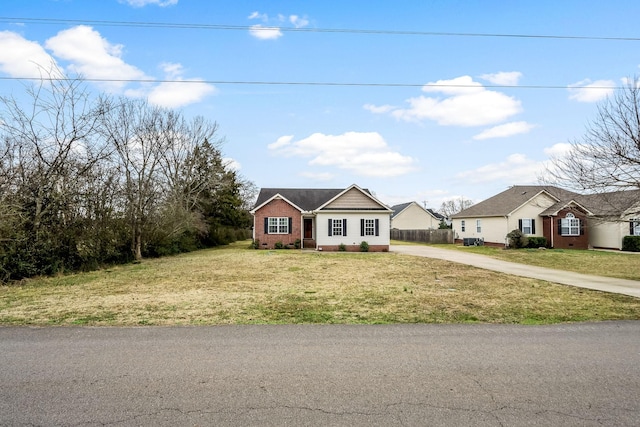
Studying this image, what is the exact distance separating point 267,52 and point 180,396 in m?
13.4

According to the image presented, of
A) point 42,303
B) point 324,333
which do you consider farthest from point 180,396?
point 42,303

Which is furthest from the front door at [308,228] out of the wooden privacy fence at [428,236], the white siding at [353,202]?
the wooden privacy fence at [428,236]

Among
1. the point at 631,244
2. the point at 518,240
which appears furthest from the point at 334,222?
the point at 631,244

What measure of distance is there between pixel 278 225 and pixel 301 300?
21.0 metres

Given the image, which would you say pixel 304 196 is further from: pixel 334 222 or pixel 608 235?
pixel 608 235

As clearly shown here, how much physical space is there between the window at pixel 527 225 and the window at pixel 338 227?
1428cm

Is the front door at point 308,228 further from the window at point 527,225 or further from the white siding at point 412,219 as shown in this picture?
the white siding at point 412,219

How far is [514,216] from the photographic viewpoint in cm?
3108

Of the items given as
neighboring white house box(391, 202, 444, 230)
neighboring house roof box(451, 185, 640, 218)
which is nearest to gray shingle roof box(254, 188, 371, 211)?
neighboring house roof box(451, 185, 640, 218)

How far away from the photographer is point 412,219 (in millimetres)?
53875

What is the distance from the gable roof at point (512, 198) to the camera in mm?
31516

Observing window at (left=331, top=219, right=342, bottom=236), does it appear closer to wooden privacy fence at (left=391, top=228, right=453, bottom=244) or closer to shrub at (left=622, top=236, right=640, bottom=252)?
wooden privacy fence at (left=391, top=228, right=453, bottom=244)

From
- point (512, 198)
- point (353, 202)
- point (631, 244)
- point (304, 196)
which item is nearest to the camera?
point (631, 244)

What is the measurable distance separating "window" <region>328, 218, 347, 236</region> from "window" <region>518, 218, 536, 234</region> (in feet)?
46.9
